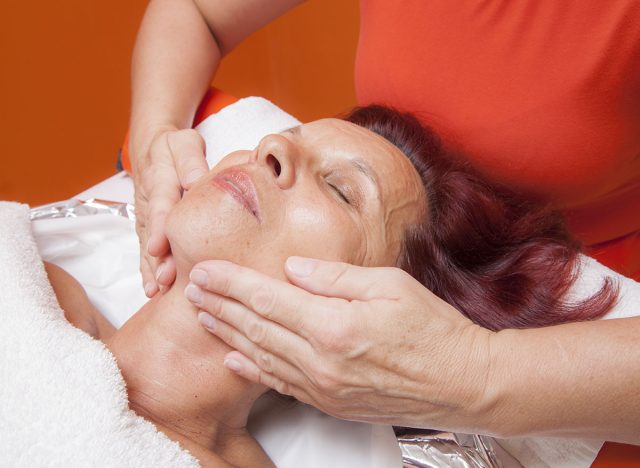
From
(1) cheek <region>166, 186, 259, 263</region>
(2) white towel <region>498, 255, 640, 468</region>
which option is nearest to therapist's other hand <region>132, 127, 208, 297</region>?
(1) cheek <region>166, 186, 259, 263</region>

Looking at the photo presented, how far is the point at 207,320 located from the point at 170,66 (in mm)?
756

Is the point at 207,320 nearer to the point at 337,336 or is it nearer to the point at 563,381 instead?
the point at 337,336

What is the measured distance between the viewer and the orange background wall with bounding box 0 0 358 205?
224 cm

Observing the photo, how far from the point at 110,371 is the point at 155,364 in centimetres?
8

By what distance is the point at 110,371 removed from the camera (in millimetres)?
893

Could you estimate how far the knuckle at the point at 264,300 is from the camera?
0.74 meters

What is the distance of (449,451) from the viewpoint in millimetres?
1073

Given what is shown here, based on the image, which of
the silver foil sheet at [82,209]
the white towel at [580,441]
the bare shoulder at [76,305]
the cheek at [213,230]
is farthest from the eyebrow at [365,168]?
the silver foil sheet at [82,209]

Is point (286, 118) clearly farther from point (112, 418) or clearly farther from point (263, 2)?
point (112, 418)

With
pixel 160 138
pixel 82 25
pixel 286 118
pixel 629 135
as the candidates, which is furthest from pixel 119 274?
pixel 82 25

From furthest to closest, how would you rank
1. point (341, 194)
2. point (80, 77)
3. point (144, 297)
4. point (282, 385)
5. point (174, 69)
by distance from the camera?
point (80, 77), point (174, 69), point (144, 297), point (341, 194), point (282, 385)

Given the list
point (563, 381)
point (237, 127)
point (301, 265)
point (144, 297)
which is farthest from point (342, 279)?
point (237, 127)

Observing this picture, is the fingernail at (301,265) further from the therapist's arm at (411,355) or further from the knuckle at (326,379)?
the knuckle at (326,379)

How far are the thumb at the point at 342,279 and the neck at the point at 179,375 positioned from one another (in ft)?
0.70
